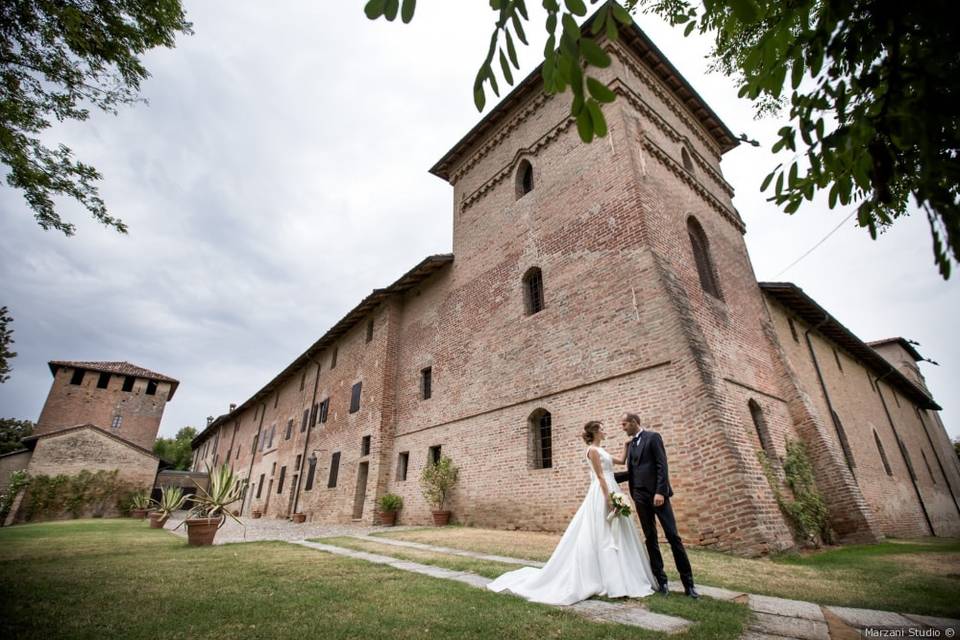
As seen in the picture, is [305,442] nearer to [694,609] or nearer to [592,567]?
[592,567]

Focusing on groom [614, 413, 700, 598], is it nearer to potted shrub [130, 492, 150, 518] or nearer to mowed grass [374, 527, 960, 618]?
mowed grass [374, 527, 960, 618]

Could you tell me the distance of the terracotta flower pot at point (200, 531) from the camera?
25.4 feet

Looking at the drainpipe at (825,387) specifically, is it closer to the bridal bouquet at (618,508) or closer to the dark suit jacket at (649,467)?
the dark suit jacket at (649,467)

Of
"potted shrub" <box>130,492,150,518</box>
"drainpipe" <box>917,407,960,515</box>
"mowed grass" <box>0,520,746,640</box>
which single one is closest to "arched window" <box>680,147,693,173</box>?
"mowed grass" <box>0,520,746,640</box>

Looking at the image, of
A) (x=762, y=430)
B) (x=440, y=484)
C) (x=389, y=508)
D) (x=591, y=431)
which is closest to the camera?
(x=591, y=431)

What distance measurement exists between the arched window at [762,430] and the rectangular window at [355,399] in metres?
13.2

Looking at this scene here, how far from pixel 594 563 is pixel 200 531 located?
7384 mm

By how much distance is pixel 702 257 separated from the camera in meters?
11.5

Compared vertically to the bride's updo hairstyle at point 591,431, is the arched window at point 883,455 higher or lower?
higher

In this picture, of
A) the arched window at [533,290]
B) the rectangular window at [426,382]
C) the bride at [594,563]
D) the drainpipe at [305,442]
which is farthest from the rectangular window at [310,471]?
the bride at [594,563]

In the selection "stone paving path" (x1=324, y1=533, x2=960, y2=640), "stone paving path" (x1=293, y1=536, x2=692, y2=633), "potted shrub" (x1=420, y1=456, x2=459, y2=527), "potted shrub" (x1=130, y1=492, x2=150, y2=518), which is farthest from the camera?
"potted shrub" (x1=130, y1=492, x2=150, y2=518)

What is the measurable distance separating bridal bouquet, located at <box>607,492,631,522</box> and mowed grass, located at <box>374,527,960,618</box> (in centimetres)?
135

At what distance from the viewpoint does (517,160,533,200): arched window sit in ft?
44.1

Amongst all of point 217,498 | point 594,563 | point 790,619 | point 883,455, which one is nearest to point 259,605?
point 594,563
